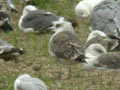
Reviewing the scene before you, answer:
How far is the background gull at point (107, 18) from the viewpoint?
34.4 feet

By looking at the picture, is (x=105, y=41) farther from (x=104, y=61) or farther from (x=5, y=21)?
(x=5, y=21)

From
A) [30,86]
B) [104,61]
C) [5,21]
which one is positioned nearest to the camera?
[30,86]

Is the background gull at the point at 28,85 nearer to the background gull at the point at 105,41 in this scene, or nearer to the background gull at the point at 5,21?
the background gull at the point at 105,41

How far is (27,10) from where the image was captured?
36.9 ft

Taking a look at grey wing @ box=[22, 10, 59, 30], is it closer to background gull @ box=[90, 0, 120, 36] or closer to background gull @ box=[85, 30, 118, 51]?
background gull @ box=[90, 0, 120, 36]

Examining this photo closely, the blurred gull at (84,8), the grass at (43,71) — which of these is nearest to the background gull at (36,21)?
the grass at (43,71)

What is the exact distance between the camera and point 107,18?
1067cm

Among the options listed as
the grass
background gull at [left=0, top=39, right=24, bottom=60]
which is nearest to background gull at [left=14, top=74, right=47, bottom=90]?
the grass

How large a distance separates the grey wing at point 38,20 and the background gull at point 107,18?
868mm

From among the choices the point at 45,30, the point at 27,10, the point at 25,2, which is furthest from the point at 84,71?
the point at 25,2

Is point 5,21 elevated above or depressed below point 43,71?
above

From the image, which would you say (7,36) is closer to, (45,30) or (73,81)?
(45,30)

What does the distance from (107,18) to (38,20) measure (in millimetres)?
1467

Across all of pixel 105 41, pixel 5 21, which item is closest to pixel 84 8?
pixel 5 21
